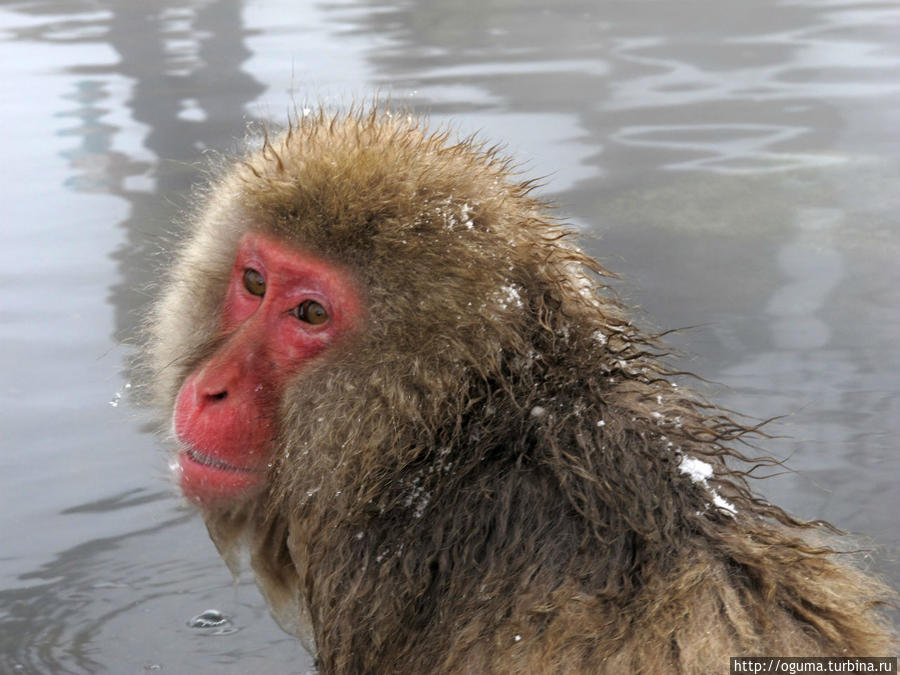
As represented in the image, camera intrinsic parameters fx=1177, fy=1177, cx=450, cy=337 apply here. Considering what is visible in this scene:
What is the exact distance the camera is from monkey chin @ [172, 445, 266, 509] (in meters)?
2.03

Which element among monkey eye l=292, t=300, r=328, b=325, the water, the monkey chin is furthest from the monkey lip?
the water

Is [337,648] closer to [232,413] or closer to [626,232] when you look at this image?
[232,413]

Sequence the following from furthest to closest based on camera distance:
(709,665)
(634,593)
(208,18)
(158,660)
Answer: (208,18) < (158,660) < (634,593) < (709,665)

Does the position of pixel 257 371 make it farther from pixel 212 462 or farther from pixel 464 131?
pixel 464 131

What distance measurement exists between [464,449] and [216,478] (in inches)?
18.1

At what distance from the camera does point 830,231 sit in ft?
15.1

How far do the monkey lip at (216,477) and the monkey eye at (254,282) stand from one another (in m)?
0.30

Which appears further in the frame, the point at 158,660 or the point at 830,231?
the point at 830,231

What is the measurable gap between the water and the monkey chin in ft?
1.70

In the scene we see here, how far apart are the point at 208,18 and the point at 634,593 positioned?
746 cm

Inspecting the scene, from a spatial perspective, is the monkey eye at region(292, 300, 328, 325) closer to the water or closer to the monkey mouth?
the monkey mouth

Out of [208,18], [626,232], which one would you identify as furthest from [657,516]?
[208,18]

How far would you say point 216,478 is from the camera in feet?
6.70

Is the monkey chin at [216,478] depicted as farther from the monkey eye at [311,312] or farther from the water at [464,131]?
the water at [464,131]
